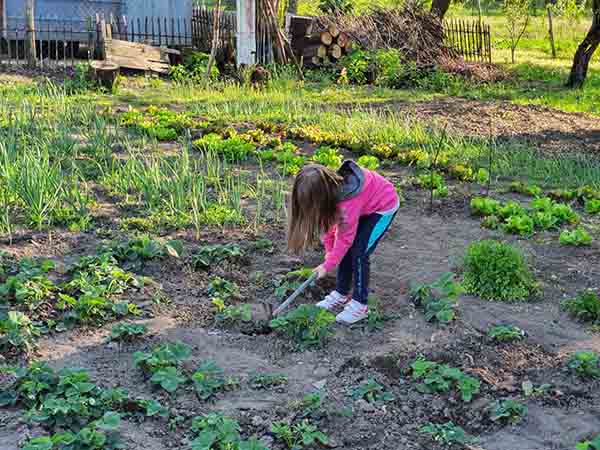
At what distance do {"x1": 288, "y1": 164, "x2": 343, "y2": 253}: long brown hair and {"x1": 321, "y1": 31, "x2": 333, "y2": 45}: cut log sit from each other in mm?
11988

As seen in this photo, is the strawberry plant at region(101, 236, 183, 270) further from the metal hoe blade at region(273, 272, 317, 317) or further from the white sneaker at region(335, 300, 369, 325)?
the white sneaker at region(335, 300, 369, 325)

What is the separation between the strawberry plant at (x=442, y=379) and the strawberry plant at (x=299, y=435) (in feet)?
2.44

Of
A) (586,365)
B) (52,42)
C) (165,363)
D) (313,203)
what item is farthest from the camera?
(52,42)

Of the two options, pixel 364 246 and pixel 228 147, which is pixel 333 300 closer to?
pixel 364 246

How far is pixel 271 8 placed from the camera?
14898mm

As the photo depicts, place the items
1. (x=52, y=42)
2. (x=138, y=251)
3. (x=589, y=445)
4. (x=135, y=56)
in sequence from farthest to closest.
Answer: (x=52, y=42), (x=135, y=56), (x=138, y=251), (x=589, y=445)

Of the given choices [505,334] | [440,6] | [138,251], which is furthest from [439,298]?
[440,6]

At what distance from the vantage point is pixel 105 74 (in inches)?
507

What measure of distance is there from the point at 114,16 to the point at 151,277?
12359 millimetres

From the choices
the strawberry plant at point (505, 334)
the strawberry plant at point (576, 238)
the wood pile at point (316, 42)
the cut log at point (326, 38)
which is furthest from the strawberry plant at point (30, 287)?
the cut log at point (326, 38)

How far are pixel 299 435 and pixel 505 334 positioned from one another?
5.09 feet

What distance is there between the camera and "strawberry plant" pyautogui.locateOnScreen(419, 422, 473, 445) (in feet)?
13.1

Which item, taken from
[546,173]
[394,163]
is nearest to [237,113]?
[394,163]

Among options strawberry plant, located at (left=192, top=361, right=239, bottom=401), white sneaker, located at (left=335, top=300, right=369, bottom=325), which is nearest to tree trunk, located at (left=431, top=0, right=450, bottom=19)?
white sneaker, located at (left=335, top=300, right=369, bottom=325)
